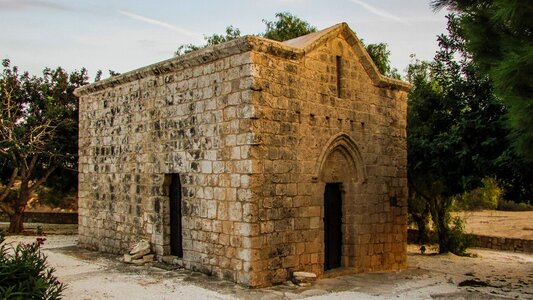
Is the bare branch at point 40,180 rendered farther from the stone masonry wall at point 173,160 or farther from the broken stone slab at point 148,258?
the broken stone slab at point 148,258

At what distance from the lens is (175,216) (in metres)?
9.48

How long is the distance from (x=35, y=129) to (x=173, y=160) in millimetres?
7664

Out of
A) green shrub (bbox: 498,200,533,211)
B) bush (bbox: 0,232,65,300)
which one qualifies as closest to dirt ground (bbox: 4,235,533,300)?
bush (bbox: 0,232,65,300)

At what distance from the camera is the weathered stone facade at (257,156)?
7717mm

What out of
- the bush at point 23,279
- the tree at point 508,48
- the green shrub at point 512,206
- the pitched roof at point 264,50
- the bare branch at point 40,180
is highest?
the pitched roof at point 264,50

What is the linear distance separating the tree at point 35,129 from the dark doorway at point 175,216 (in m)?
7.26

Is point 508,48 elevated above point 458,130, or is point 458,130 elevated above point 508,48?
point 508,48

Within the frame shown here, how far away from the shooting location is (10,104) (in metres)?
16.0

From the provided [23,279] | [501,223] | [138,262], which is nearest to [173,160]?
[138,262]

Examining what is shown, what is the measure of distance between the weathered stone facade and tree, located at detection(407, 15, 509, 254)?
124 centimetres

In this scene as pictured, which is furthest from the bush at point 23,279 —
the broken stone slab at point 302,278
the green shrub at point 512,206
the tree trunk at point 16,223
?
the green shrub at point 512,206

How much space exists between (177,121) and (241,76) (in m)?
1.98

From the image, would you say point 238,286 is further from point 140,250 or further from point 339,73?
point 339,73

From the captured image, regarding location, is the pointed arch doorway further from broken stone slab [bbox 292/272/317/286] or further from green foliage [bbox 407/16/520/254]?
green foliage [bbox 407/16/520/254]
